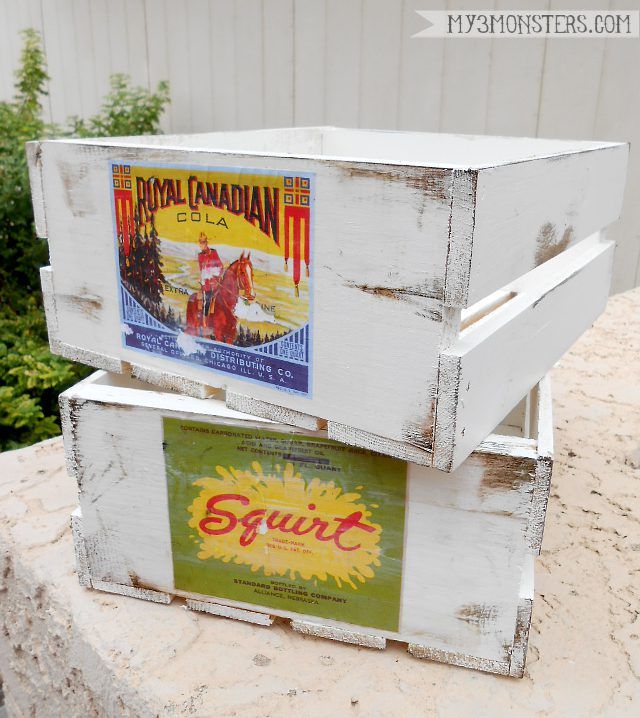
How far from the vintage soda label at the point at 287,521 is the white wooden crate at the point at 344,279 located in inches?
3.5

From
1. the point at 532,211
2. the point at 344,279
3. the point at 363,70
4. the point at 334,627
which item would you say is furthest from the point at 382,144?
the point at 363,70

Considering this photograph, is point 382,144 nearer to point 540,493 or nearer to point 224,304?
point 224,304

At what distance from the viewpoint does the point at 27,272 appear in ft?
14.5

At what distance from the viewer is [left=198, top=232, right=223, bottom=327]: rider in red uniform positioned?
131 cm

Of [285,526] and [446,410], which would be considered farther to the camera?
[285,526]

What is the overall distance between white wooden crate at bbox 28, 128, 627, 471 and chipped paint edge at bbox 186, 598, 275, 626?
442mm

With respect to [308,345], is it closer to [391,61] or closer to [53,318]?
[53,318]

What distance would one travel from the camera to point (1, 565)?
1815 millimetres

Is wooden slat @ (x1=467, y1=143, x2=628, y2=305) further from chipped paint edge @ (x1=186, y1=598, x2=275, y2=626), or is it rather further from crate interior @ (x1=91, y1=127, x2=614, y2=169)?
chipped paint edge @ (x1=186, y1=598, x2=275, y2=626)

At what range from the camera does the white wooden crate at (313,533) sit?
1.29 m

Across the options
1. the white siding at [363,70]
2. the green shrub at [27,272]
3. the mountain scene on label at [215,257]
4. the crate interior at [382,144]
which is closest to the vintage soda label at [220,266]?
the mountain scene on label at [215,257]

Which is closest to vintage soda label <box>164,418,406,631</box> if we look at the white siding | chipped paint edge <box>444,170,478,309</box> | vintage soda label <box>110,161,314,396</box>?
vintage soda label <box>110,161,314,396</box>

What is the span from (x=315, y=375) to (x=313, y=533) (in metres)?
0.34

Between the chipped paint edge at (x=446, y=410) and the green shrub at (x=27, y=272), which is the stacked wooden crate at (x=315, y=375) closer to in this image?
the chipped paint edge at (x=446, y=410)
